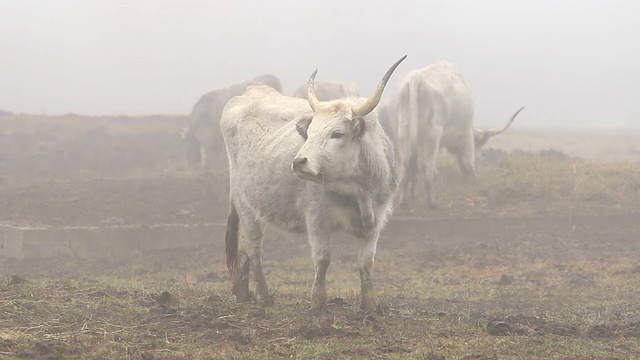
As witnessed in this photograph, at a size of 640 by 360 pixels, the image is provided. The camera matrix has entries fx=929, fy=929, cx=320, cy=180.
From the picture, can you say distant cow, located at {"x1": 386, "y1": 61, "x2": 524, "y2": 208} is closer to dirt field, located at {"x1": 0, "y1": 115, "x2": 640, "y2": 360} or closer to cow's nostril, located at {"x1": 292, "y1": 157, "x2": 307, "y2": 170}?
dirt field, located at {"x1": 0, "y1": 115, "x2": 640, "y2": 360}

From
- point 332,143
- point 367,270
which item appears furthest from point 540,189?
point 332,143

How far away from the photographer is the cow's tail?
9.80 meters

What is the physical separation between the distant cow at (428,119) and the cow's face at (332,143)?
28.3 feet

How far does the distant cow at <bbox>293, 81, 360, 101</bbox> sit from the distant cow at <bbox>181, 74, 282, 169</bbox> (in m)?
1.74

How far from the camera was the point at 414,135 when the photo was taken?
16.9m

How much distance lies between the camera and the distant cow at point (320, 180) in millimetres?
7852

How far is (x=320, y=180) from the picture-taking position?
7.79 m

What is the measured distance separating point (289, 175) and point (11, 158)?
20.6 m

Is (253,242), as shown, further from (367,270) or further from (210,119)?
(210,119)

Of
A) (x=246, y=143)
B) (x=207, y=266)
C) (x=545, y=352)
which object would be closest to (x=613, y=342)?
(x=545, y=352)

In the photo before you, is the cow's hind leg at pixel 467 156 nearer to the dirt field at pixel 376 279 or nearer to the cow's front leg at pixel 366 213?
the dirt field at pixel 376 279

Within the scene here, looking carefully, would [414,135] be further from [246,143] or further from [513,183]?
[246,143]

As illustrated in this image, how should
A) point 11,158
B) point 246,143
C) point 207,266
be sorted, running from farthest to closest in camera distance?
point 11,158
point 207,266
point 246,143

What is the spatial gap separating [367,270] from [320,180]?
3.03 ft
